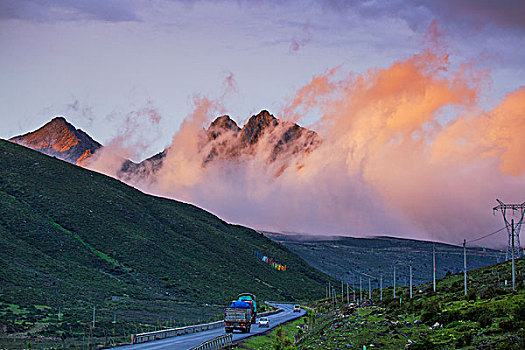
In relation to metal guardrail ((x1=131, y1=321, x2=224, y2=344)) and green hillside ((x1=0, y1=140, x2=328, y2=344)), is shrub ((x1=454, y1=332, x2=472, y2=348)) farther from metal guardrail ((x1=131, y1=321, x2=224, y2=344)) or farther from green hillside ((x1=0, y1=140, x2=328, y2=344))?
green hillside ((x1=0, y1=140, x2=328, y2=344))

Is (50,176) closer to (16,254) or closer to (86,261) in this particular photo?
(86,261)

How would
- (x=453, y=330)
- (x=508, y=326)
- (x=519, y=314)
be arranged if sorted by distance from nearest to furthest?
(x=508, y=326) < (x=519, y=314) < (x=453, y=330)

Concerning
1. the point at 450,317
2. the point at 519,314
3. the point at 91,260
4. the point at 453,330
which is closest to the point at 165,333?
the point at 450,317

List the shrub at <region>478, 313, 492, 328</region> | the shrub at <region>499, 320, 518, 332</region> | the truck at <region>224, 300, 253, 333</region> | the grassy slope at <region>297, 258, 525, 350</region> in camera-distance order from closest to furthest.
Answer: the grassy slope at <region>297, 258, 525, 350</region>, the shrub at <region>499, 320, 518, 332</region>, the shrub at <region>478, 313, 492, 328</region>, the truck at <region>224, 300, 253, 333</region>

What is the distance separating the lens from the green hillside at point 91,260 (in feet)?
321

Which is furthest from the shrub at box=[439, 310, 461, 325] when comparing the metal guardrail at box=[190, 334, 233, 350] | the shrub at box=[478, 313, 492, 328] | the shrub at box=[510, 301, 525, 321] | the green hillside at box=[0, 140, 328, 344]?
the green hillside at box=[0, 140, 328, 344]

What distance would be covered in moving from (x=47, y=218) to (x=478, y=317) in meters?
138

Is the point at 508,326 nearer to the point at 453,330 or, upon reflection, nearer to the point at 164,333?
the point at 453,330

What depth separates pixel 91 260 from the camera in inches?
5684

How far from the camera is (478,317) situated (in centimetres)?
3684

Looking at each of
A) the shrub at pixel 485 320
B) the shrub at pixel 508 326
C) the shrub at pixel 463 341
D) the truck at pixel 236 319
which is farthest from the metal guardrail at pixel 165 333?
the shrub at pixel 508 326

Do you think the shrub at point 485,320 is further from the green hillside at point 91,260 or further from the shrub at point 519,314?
the green hillside at point 91,260

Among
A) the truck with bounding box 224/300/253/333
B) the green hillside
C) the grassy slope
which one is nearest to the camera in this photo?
the grassy slope

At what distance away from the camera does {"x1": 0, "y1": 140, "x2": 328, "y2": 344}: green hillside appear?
97.8 metres
